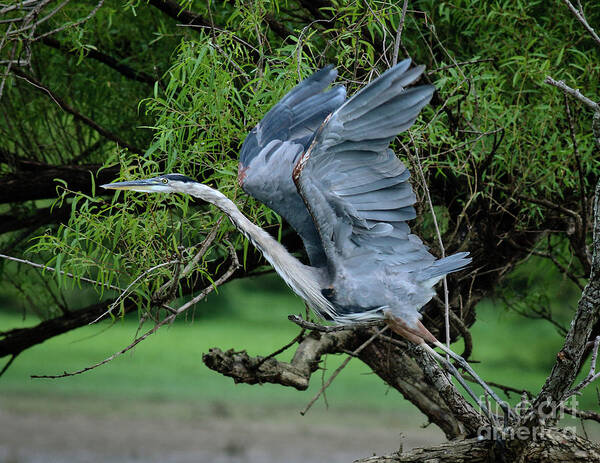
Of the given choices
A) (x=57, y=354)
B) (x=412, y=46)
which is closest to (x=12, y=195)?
(x=412, y=46)

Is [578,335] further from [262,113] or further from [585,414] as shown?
[262,113]

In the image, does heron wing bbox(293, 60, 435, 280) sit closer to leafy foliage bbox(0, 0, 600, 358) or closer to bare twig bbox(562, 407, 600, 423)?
leafy foliage bbox(0, 0, 600, 358)

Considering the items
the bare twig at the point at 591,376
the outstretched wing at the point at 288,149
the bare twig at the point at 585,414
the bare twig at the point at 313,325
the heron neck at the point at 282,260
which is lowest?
the bare twig at the point at 585,414

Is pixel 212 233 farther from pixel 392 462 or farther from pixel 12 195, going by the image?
pixel 12 195

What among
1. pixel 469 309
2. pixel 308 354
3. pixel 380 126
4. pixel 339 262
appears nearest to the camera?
pixel 380 126

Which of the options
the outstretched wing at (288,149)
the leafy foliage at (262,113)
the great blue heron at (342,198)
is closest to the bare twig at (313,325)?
the great blue heron at (342,198)

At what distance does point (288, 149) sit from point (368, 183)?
0.24 meters

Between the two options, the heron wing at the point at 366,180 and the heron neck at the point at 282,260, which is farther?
the heron neck at the point at 282,260

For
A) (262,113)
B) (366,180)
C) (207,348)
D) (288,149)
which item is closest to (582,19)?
(366,180)

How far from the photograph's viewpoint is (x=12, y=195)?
9.45 ft

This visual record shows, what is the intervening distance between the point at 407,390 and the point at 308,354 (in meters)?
0.40

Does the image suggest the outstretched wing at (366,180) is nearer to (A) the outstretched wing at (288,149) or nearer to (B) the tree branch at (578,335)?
(A) the outstretched wing at (288,149)

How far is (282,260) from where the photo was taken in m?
1.65

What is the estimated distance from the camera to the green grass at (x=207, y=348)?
→ 6668mm
